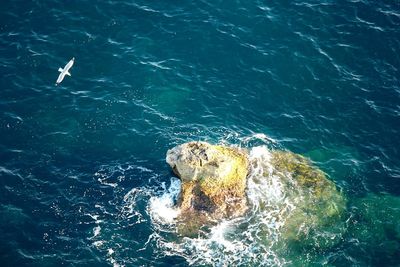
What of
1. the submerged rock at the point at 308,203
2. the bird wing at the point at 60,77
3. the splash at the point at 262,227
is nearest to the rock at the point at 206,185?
the splash at the point at 262,227

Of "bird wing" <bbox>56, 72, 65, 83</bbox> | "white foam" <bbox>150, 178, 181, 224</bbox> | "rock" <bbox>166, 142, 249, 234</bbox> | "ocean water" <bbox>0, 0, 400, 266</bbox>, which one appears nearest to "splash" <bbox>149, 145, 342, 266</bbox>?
"white foam" <bbox>150, 178, 181, 224</bbox>

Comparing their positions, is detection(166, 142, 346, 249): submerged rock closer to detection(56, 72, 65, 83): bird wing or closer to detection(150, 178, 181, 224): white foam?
detection(150, 178, 181, 224): white foam

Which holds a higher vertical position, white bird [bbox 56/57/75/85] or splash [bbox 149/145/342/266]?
white bird [bbox 56/57/75/85]

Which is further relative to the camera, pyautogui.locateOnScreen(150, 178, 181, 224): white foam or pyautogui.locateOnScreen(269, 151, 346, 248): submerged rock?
pyautogui.locateOnScreen(150, 178, 181, 224): white foam

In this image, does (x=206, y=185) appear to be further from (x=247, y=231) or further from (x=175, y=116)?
(x=175, y=116)

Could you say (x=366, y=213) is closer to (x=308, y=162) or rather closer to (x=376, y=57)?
(x=308, y=162)

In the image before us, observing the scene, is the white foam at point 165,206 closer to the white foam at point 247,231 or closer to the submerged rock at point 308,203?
the white foam at point 247,231
